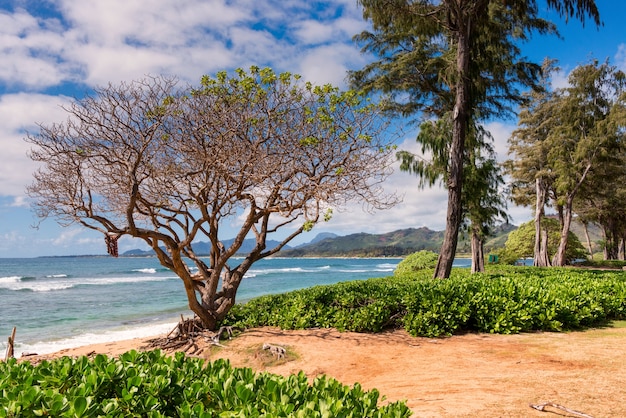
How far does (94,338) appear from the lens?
578 inches

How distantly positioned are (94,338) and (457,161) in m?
14.0

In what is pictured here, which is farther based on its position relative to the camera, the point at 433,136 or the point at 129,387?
the point at 433,136

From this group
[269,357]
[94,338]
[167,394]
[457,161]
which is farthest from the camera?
[94,338]

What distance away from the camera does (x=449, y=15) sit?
506 inches

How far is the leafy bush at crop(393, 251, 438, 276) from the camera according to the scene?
26.1 m

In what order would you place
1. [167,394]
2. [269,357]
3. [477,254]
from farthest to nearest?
[477,254] → [269,357] → [167,394]

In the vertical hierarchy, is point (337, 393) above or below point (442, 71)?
Answer: below

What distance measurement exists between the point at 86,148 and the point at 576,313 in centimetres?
1054

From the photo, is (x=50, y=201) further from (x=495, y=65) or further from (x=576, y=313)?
(x=495, y=65)

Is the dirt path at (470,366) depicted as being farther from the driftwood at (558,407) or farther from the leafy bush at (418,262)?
the leafy bush at (418,262)

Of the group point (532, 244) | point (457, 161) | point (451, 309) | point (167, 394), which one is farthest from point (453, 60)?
point (532, 244)

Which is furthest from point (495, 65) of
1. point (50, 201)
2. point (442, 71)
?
point (50, 201)

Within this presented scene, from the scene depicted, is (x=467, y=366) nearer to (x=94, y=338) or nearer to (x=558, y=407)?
(x=558, y=407)

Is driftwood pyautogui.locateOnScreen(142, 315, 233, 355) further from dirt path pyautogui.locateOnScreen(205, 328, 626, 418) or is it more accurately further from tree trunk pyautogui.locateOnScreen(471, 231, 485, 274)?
tree trunk pyautogui.locateOnScreen(471, 231, 485, 274)
